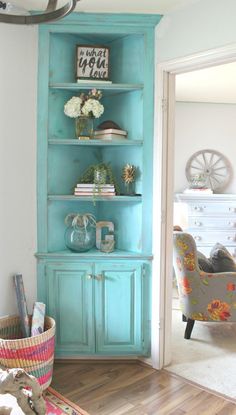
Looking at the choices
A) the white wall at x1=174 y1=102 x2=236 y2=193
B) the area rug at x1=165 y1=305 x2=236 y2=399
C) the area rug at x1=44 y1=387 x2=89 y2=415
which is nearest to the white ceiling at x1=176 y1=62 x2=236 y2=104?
the white wall at x1=174 y1=102 x2=236 y2=193

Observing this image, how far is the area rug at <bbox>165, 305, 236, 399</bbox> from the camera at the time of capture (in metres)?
2.63

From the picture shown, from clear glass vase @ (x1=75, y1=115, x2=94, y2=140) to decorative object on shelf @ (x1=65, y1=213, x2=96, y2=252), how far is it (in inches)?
23.2

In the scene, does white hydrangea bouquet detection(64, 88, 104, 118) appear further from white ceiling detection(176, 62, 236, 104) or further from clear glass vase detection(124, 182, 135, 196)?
white ceiling detection(176, 62, 236, 104)

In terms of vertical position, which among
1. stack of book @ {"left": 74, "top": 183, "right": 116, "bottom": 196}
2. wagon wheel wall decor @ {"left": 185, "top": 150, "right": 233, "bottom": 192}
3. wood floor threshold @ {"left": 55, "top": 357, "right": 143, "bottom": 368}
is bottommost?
wood floor threshold @ {"left": 55, "top": 357, "right": 143, "bottom": 368}

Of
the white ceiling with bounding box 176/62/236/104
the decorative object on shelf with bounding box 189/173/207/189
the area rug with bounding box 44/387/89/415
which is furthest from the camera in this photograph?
the decorative object on shelf with bounding box 189/173/207/189

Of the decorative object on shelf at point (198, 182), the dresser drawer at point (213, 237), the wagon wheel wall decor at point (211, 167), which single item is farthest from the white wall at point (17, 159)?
the wagon wheel wall decor at point (211, 167)

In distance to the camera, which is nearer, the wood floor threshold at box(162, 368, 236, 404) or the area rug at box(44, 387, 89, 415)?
the area rug at box(44, 387, 89, 415)

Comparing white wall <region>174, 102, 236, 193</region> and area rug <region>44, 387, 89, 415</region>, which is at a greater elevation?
white wall <region>174, 102, 236, 193</region>

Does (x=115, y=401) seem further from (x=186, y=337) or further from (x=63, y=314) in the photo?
(x=186, y=337)

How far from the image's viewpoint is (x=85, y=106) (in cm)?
272

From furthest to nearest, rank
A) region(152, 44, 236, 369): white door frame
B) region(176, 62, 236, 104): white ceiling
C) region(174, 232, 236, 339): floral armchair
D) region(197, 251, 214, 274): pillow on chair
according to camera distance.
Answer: region(176, 62, 236, 104): white ceiling, region(197, 251, 214, 274): pillow on chair, region(174, 232, 236, 339): floral armchair, region(152, 44, 236, 369): white door frame

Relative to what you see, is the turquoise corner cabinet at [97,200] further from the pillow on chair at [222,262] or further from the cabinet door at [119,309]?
the pillow on chair at [222,262]

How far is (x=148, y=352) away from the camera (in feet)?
9.23

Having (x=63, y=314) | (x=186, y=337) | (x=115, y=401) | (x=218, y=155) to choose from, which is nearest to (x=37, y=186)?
(x=63, y=314)
